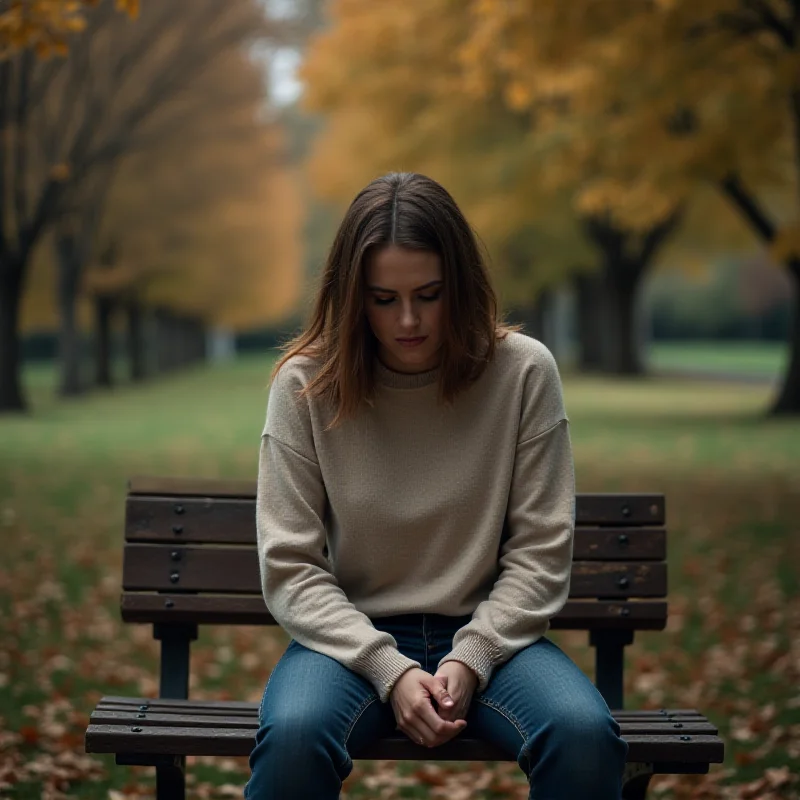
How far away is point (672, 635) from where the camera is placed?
22.3ft

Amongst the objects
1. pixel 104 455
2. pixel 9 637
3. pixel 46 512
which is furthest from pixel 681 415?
pixel 9 637

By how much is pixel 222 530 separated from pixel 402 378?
0.86 m

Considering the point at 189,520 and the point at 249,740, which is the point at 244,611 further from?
the point at 249,740

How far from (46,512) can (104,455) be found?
187 inches

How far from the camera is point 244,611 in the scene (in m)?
3.81

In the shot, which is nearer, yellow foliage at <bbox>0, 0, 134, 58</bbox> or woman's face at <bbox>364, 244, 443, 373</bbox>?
woman's face at <bbox>364, 244, 443, 373</bbox>

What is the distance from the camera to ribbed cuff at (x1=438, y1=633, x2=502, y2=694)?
3031 millimetres

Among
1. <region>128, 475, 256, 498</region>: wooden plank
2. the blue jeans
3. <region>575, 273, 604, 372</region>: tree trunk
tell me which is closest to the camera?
the blue jeans

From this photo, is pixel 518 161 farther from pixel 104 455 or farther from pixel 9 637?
pixel 9 637

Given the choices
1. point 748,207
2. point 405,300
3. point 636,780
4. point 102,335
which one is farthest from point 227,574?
point 102,335

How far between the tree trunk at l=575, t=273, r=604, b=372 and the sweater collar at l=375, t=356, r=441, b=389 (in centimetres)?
3605

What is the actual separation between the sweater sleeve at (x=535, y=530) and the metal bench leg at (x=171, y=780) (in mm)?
723

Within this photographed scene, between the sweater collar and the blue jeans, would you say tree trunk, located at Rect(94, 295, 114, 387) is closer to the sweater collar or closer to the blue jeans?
the sweater collar

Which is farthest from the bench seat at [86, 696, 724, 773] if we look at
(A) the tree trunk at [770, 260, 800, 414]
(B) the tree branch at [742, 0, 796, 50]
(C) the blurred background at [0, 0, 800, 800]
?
(A) the tree trunk at [770, 260, 800, 414]
